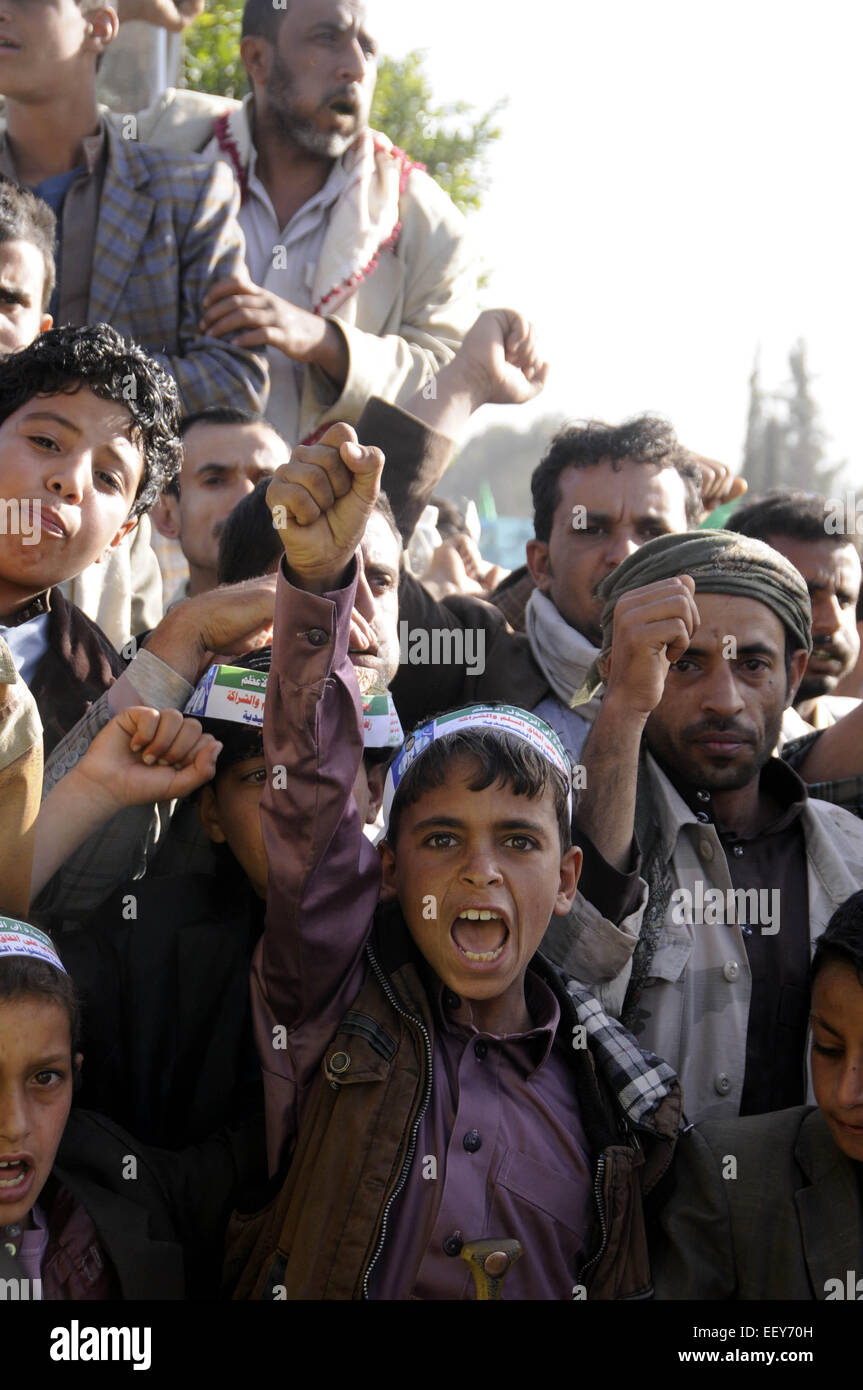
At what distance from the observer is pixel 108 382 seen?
346 centimetres

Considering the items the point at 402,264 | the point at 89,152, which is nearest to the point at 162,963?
the point at 89,152

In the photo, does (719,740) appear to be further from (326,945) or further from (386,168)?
(386,168)

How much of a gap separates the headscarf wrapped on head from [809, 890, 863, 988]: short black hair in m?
0.87

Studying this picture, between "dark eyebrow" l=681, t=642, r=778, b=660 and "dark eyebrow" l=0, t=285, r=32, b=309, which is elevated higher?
"dark eyebrow" l=0, t=285, r=32, b=309

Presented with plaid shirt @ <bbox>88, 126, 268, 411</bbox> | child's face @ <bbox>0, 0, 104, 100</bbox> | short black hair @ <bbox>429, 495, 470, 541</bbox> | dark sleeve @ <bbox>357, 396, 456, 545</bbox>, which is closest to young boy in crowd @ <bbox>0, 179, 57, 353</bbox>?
plaid shirt @ <bbox>88, 126, 268, 411</bbox>

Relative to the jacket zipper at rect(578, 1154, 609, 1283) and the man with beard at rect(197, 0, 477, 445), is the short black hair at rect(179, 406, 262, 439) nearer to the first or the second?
the man with beard at rect(197, 0, 477, 445)

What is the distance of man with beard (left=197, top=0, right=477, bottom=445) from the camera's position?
4691mm

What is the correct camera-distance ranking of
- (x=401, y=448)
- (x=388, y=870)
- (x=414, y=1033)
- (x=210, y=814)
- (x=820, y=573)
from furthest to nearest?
(x=820, y=573)
(x=401, y=448)
(x=210, y=814)
(x=388, y=870)
(x=414, y=1033)

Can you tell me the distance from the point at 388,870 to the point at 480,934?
0.86 feet

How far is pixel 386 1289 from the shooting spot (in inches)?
96.9

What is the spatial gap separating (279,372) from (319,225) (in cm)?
Result: 52

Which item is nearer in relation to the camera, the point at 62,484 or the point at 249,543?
the point at 62,484

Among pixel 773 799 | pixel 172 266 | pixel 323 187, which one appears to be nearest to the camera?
pixel 773 799

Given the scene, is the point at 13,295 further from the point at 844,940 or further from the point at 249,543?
the point at 844,940
